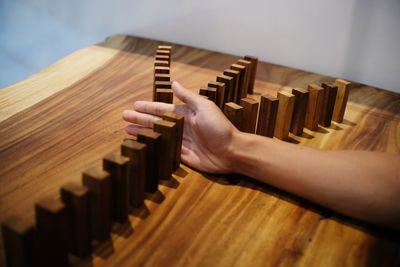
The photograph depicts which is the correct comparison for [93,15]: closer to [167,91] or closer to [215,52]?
[215,52]

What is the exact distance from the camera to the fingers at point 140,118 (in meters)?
0.89

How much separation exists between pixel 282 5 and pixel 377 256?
1040mm

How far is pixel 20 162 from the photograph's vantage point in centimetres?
79

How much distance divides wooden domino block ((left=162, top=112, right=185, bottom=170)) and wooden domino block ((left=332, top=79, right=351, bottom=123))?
53 centimetres

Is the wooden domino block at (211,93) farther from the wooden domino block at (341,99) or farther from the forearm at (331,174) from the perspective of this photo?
the wooden domino block at (341,99)

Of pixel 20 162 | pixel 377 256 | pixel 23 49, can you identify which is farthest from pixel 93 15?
pixel 377 256

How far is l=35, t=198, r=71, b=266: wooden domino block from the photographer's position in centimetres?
51

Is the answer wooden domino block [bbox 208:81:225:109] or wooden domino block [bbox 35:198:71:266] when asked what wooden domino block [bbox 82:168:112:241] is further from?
wooden domino block [bbox 208:81:225:109]

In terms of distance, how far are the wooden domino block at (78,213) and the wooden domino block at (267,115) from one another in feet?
1.62

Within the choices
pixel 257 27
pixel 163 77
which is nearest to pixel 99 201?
pixel 163 77

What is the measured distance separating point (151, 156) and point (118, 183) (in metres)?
0.10

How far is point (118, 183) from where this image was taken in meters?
0.63

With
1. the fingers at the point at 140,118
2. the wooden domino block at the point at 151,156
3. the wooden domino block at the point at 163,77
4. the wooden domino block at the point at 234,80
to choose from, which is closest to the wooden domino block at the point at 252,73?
the wooden domino block at the point at 234,80

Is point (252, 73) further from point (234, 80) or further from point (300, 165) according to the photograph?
point (300, 165)
